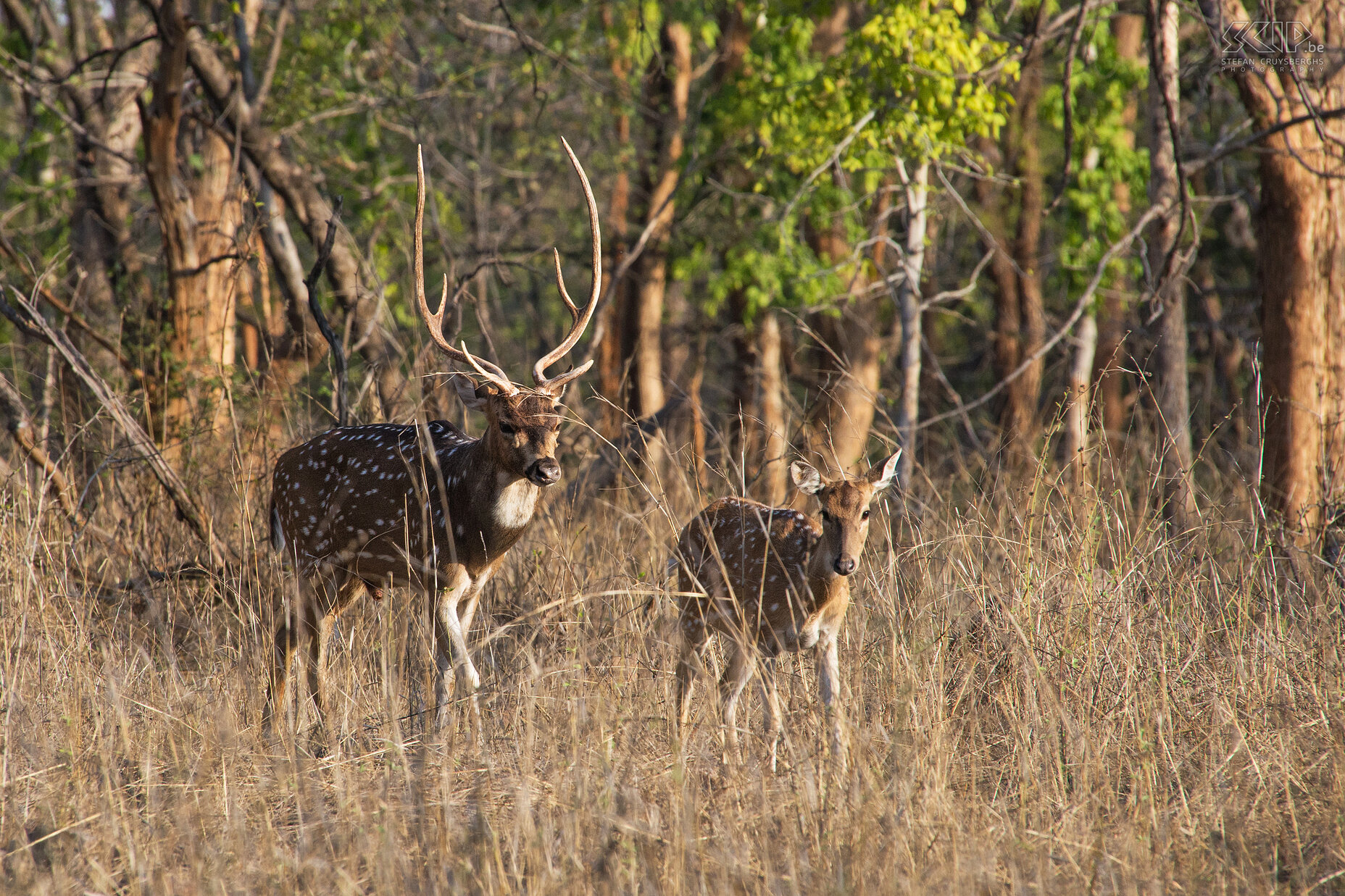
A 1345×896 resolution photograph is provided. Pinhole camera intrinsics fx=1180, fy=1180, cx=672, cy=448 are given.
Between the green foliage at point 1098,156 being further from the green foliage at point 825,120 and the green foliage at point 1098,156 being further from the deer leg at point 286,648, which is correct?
the deer leg at point 286,648

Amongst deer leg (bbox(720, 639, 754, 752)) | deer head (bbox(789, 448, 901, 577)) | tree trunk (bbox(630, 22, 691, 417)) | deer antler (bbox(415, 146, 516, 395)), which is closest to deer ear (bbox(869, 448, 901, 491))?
deer head (bbox(789, 448, 901, 577))

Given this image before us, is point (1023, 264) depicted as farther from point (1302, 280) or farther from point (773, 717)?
point (773, 717)

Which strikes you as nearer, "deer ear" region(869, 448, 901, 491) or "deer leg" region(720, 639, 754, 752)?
"deer leg" region(720, 639, 754, 752)

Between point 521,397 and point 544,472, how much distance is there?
46 centimetres

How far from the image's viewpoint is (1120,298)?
11914 mm

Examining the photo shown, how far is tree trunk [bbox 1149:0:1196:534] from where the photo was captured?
6191 millimetres

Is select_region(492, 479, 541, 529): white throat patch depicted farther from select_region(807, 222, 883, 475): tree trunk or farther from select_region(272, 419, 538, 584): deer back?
select_region(807, 222, 883, 475): tree trunk

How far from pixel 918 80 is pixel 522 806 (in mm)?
6194

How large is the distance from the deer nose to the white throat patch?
31 cm

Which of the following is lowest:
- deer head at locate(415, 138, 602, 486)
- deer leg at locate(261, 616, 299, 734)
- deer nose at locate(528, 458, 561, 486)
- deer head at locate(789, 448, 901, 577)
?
deer leg at locate(261, 616, 299, 734)

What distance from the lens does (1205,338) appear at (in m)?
15.3

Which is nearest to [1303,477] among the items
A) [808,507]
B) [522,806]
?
[808,507]

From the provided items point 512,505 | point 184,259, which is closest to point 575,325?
A: point 512,505

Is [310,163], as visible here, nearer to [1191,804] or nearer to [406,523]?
[406,523]
